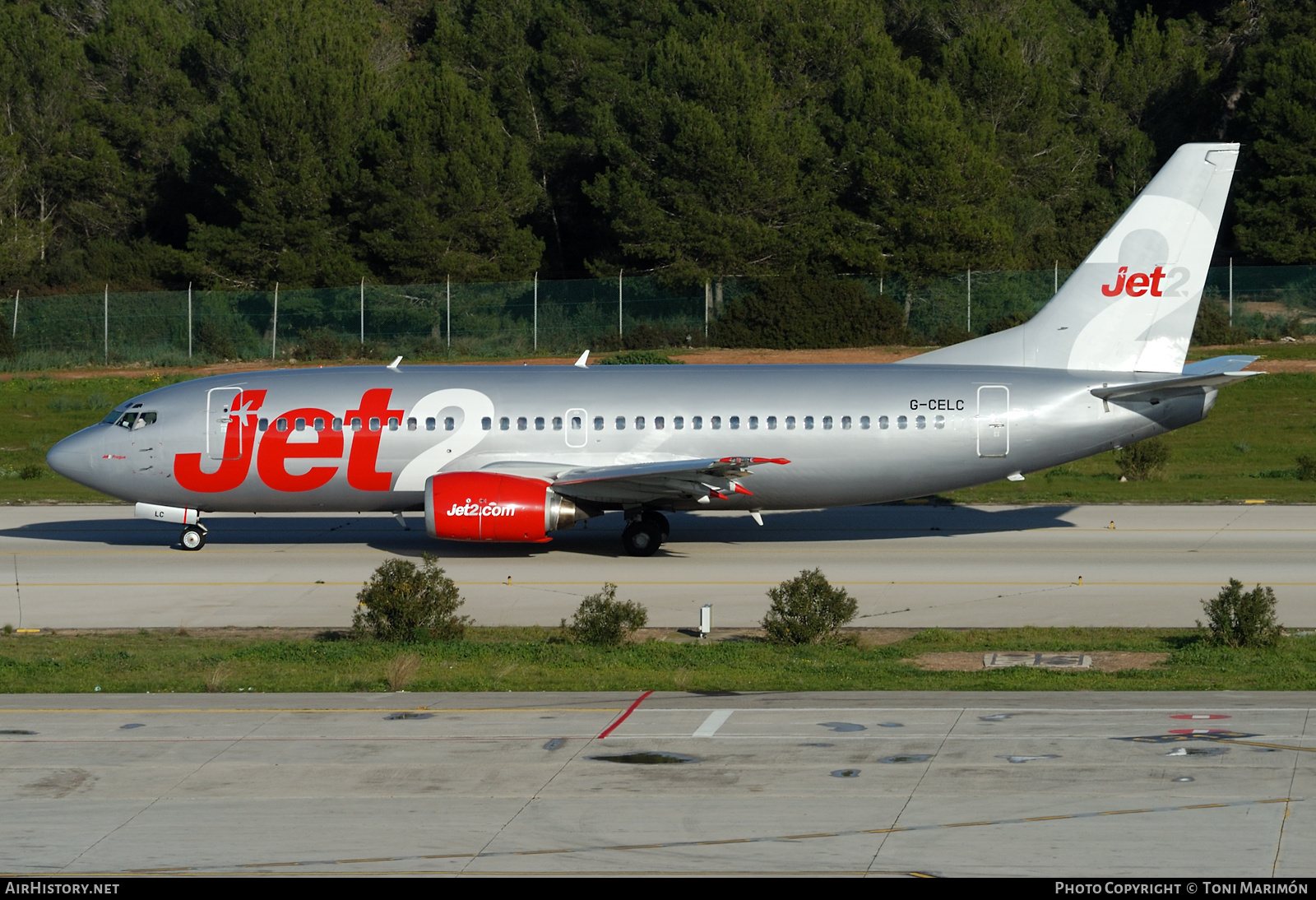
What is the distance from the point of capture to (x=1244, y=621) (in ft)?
68.4

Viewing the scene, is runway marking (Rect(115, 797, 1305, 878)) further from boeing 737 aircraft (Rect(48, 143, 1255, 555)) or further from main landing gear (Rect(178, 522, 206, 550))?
main landing gear (Rect(178, 522, 206, 550))

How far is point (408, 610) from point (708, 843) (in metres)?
10.9

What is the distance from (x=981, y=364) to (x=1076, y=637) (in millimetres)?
10256

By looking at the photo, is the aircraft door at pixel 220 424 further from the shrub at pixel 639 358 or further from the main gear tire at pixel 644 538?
the shrub at pixel 639 358

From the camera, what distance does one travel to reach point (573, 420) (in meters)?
30.3

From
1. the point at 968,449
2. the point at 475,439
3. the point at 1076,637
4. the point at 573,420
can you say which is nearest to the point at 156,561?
the point at 475,439

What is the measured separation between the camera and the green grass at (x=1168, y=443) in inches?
1548

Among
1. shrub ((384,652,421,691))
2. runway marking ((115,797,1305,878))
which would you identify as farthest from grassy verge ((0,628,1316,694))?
runway marking ((115,797,1305,878))

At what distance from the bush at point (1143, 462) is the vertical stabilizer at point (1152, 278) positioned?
12498 mm

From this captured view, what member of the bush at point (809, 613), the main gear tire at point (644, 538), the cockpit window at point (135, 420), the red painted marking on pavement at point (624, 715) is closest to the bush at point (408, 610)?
the bush at point (809, 613)

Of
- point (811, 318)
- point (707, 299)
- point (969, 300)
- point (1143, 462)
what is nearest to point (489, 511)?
point (1143, 462)

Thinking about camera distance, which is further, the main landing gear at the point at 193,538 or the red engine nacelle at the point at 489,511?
the main landing gear at the point at 193,538

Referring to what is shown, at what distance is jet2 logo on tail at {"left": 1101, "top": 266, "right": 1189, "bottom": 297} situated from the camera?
98.4 ft

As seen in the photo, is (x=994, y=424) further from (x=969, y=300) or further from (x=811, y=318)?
(x=969, y=300)
